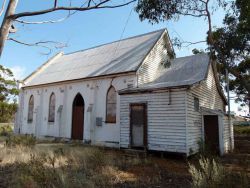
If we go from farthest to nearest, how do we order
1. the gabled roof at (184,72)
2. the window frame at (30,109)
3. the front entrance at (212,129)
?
the window frame at (30,109) < the front entrance at (212,129) < the gabled roof at (184,72)

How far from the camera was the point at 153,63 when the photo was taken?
733 inches

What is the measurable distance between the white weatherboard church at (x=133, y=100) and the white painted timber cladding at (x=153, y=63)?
0.07 meters

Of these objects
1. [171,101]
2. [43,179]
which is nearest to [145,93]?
[171,101]

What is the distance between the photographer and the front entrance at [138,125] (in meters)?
14.3

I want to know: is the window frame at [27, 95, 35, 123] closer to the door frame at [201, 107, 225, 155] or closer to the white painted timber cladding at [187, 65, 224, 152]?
the white painted timber cladding at [187, 65, 224, 152]

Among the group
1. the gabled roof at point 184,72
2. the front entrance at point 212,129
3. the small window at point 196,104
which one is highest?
the gabled roof at point 184,72

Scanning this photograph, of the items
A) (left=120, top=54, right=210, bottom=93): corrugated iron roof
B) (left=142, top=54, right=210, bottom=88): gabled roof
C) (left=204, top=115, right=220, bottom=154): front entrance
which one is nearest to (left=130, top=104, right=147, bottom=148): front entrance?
(left=120, top=54, right=210, bottom=93): corrugated iron roof

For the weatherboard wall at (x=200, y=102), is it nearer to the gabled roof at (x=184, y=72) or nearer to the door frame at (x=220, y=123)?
the door frame at (x=220, y=123)

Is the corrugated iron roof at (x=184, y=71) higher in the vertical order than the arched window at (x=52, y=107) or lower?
higher

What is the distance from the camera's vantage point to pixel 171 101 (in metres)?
13.4

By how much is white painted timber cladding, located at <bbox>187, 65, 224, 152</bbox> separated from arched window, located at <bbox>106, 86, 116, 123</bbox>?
5.67 metres

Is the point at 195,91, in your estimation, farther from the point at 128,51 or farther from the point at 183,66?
the point at 128,51

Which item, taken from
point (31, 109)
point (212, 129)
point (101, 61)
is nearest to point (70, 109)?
point (101, 61)

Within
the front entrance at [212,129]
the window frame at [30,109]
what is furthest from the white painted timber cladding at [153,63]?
the window frame at [30,109]
